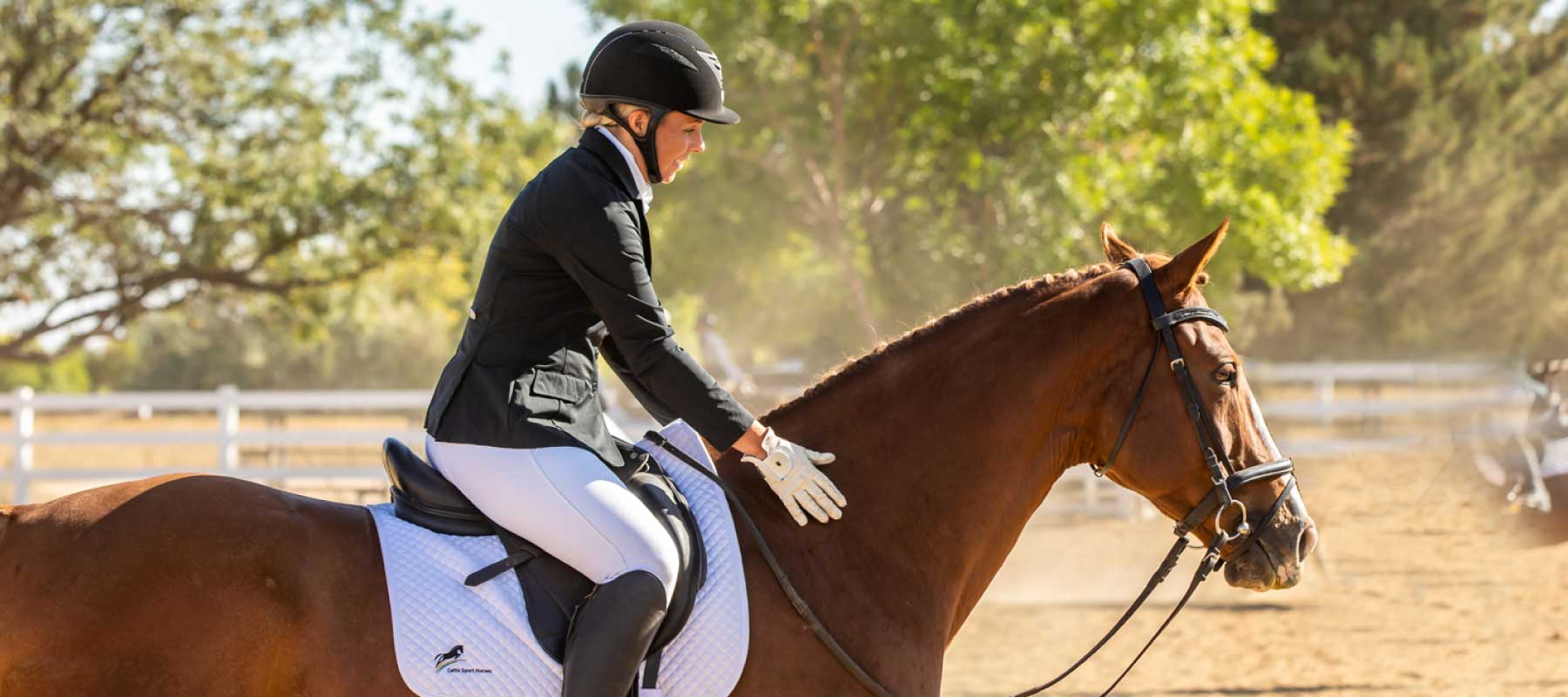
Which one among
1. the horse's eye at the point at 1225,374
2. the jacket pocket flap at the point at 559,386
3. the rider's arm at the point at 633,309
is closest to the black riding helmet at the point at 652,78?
the rider's arm at the point at 633,309

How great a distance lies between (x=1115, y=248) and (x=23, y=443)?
43.0 ft

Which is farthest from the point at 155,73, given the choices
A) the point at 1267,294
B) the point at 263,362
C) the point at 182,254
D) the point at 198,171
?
the point at 263,362

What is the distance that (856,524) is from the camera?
2.98m

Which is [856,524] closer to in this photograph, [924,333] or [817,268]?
[924,333]

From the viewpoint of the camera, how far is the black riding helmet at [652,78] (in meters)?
2.75

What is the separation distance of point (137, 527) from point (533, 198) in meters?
1.07

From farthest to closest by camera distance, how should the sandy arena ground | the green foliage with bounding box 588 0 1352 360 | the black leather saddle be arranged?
the green foliage with bounding box 588 0 1352 360, the sandy arena ground, the black leather saddle

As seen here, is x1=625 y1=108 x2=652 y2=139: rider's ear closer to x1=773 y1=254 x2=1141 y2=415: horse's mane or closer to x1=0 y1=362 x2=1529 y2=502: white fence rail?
x1=773 y1=254 x2=1141 y2=415: horse's mane

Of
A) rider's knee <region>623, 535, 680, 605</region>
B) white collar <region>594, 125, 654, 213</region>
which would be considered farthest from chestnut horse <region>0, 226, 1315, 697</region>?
white collar <region>594, 125, 654, 213</region>

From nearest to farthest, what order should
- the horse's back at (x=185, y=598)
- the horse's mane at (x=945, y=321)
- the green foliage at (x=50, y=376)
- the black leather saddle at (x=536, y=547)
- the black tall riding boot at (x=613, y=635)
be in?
the horse's back at (x=185, y=598)
the black tall riding boot at (x=613, y=635)
the black leather saddle at (x=536, y=547)
the horse's mane at (x=945, y=321)
the green foliage at (x=50, y=376)

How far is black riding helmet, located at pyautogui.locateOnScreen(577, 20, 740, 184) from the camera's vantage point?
275 centimetres

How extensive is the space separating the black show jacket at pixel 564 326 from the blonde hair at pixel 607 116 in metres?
0.06

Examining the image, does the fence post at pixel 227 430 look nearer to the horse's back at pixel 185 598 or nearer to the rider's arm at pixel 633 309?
the horse's back at pixel 185 598

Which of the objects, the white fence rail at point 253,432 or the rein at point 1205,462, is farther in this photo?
the white fence rail at point 253,432
